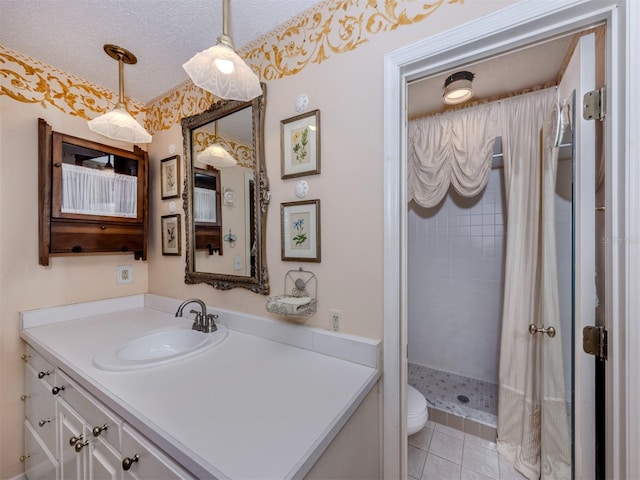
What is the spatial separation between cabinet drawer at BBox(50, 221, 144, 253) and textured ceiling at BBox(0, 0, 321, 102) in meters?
0.91

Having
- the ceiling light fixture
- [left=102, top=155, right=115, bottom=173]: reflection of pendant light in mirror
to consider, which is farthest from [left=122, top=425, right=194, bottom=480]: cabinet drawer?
the ceiling light fixture

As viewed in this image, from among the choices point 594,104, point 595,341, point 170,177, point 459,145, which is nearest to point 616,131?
point 594,104

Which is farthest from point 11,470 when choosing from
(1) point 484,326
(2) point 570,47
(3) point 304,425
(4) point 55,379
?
(2) point 570,47

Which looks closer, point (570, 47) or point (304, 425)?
point (304, 425)

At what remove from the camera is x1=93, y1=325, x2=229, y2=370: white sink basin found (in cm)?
97

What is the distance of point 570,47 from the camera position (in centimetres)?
119

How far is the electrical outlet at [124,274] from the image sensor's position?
178 cm

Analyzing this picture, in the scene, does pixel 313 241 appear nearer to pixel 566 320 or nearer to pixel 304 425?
pixel 304 425

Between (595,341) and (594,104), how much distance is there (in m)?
0.70

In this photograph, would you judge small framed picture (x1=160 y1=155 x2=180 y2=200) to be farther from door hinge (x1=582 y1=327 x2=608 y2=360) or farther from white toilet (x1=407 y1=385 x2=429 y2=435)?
door hinge (x1=582 y1=327 x2=608 y2=360)

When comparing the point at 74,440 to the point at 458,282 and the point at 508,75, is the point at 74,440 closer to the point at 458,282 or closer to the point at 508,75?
the point at 458,282

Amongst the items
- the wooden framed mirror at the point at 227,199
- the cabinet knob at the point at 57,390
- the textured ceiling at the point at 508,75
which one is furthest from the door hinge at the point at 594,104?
the cabinet knob at the point at 57,390

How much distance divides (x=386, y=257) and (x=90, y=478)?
130 centimetres

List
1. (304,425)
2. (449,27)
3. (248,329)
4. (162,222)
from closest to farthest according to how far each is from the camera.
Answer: (304,425) < (449,27) < (248,329) < (162,222)
